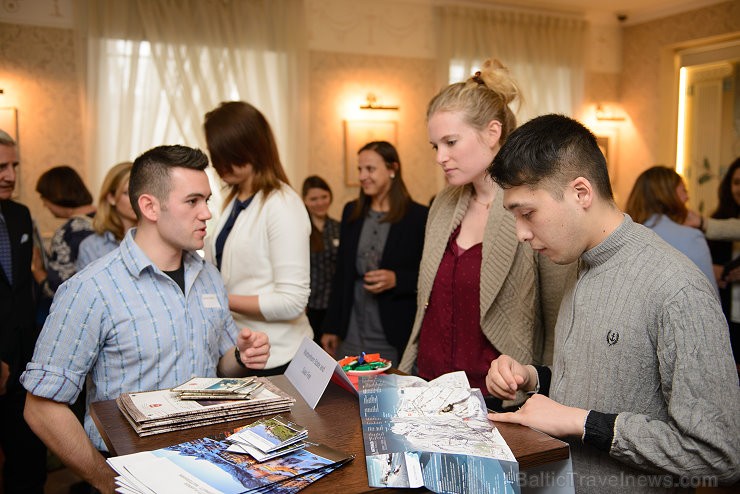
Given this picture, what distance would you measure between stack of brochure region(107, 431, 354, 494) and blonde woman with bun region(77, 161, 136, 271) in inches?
90.3

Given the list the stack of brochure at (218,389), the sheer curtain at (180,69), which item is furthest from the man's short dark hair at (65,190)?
the stack of brochure at (218,389)

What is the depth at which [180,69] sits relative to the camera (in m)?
5.80

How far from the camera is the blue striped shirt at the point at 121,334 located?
1.63 meters

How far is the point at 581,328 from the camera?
1.39 meters

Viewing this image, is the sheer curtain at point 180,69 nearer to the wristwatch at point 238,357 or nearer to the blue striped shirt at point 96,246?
the blue striped shirt at point 96,246

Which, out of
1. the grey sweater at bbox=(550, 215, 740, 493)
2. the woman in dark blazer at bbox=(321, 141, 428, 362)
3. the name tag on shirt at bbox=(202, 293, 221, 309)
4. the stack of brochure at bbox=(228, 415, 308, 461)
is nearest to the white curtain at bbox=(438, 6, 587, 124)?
the woman in dark blazer at bbox=(321, 141, 428, 362)

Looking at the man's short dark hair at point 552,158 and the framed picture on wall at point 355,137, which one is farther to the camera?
the framed picture on wall at point 355,137

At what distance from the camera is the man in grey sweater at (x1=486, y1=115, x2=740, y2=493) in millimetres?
1169

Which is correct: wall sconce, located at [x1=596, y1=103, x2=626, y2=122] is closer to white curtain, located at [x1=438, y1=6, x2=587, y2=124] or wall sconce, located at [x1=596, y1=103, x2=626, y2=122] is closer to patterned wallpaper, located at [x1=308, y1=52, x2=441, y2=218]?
white curtain, located at [x1=438, y1=6, x2=587, y2=124]

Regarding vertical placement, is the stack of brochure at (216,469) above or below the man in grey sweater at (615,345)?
below

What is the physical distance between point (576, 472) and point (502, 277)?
0.68m

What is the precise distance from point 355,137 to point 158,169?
15.4 feet

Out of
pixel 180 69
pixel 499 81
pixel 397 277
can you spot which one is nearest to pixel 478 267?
pixel 499 81

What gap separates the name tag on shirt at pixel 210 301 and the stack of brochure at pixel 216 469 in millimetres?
786
